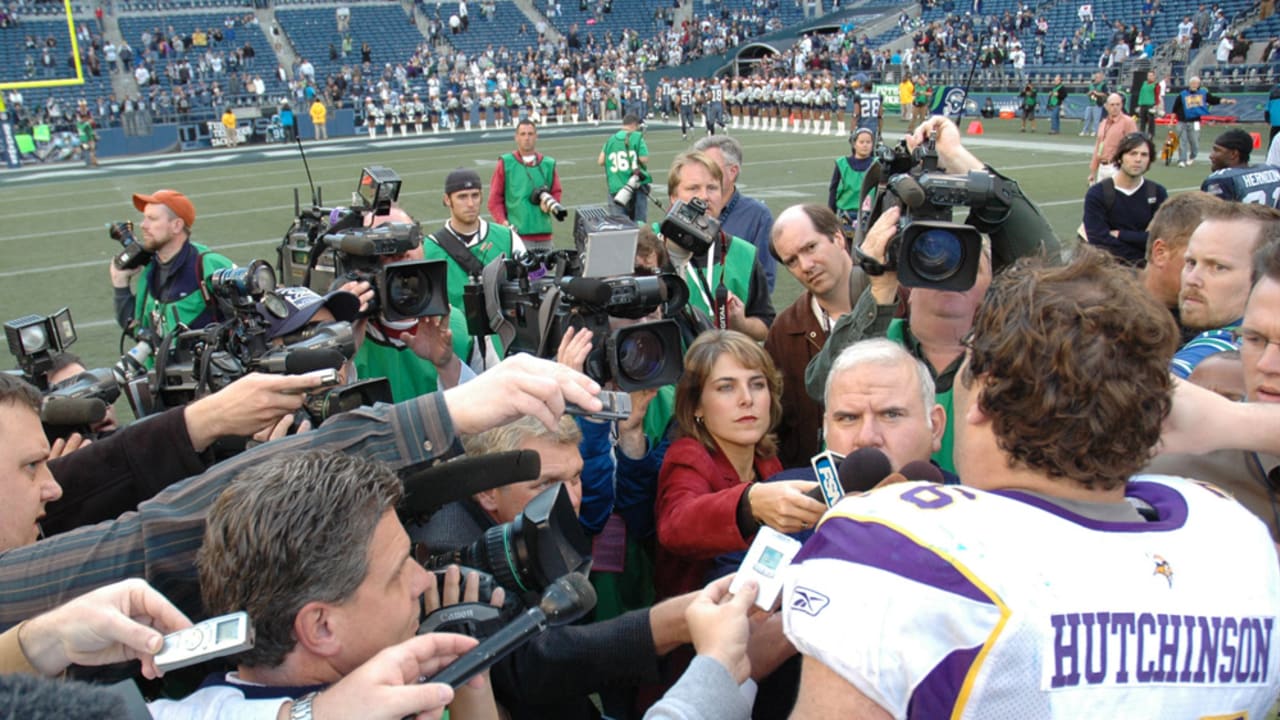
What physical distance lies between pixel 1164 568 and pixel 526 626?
89 centimetres

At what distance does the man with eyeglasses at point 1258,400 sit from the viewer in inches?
73.9

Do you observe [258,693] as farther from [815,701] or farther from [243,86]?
[243,86]

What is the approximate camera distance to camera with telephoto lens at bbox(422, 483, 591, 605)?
5.54ft

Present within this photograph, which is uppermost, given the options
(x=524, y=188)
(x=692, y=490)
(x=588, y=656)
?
(x=524, y=188)

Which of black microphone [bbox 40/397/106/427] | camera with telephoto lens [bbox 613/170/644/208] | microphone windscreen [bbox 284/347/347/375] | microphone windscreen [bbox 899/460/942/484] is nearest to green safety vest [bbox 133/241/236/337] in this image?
camera with telephoto lens [bbox 613/170/644/208]

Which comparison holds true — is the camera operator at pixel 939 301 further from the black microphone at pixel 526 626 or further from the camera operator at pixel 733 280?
the black microphone at pixel 526 626

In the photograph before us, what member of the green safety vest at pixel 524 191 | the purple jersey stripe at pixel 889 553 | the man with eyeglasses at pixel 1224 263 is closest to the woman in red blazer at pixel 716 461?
the purple jersey stripe at pixel 889 553

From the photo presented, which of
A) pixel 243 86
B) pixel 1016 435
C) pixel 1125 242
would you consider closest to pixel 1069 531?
pixel 1016 435

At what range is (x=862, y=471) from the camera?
1798mm

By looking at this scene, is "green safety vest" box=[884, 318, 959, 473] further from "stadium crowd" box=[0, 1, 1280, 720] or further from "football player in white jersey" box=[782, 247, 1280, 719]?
"football player in white jersey" box=[782, 247, 1280, 719]

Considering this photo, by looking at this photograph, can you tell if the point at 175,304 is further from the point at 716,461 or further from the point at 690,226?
the point at 716,461

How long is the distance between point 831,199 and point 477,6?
3688cm

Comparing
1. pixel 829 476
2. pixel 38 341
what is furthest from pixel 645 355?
pixel 38 341

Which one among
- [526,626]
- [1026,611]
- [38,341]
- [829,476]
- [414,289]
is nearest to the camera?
[1026,611]
